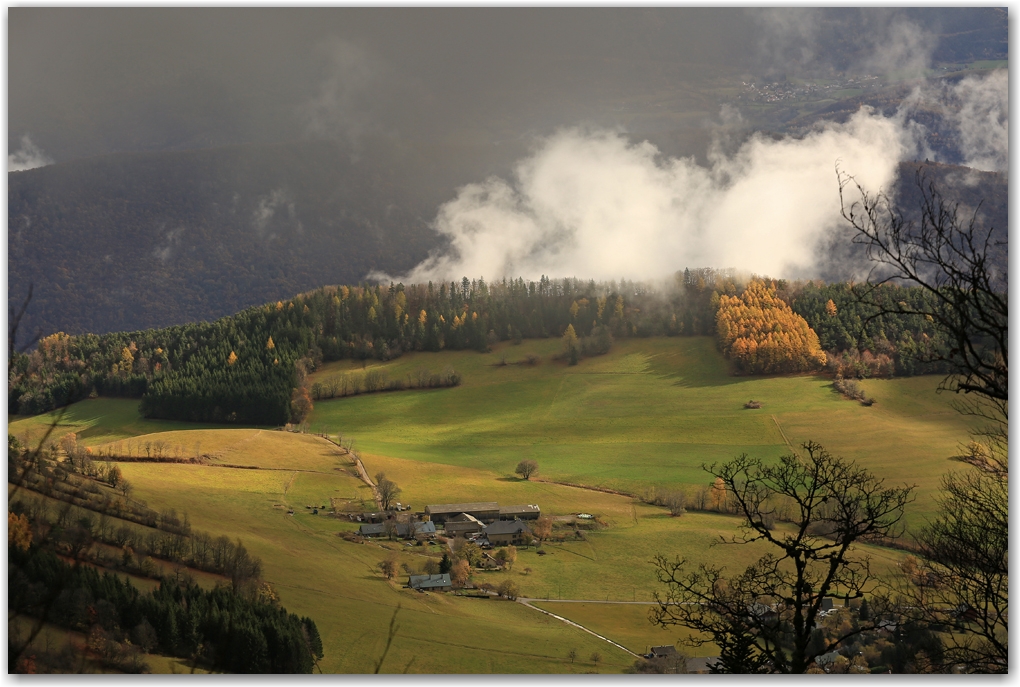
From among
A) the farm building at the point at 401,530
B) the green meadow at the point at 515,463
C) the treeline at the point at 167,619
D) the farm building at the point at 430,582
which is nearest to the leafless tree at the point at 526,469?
the green meadow at the point at 515,463

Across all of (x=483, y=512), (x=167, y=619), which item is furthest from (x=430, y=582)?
(x=483, y=512)

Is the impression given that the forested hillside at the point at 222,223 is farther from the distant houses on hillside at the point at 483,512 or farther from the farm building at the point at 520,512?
the farm building at the point at 520,512

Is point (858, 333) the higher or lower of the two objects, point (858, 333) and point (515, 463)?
the higher

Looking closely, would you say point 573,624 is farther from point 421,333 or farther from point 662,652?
point 421,333

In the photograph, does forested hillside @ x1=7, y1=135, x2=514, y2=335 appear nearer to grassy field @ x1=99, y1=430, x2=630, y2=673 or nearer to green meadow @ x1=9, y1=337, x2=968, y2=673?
green meadow @ x1=9, y1=337, x2=968, y2=673

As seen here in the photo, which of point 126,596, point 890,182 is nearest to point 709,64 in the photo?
point 890,182

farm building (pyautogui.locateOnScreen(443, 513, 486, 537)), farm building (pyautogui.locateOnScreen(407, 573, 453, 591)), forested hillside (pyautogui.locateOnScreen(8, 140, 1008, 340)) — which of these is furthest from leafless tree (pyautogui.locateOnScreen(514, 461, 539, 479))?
forested hillside (pyautogui.locateOnScreen(8, 140, 1008, 340))
